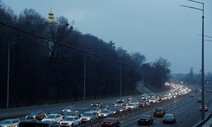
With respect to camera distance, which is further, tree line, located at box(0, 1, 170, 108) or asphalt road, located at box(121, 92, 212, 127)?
tree line, located at box(0, 1, 170, 108)

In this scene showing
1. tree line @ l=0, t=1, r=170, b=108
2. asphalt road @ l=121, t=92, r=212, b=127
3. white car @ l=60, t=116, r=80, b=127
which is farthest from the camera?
tree line @ l=0, t=1, r=170, b=108

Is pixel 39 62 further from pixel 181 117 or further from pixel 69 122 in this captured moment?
pixel 69 122

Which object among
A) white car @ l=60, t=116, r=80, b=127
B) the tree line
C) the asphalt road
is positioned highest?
the tree line

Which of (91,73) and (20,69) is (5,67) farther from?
(91,73)

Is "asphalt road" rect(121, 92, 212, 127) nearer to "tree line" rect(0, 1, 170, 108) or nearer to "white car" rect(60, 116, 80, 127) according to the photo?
"white car" rect(60, 116, 80, 127)

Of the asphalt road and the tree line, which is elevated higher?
the tree line

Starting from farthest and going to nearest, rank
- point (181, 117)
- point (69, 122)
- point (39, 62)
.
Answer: point (39, 62)
point (181, 117)
point (69, 122)

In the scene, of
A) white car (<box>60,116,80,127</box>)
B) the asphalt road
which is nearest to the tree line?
the asphalt road

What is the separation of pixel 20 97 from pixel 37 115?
1352 inches

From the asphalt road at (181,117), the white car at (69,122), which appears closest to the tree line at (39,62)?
the asphalt road at (181,117)

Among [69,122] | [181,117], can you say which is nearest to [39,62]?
[181,117]

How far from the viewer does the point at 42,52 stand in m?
97.6

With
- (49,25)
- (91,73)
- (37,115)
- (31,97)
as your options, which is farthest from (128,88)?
(37,115)

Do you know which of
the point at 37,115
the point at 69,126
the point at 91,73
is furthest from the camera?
the point at 91,73
